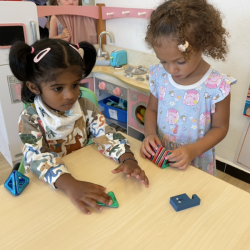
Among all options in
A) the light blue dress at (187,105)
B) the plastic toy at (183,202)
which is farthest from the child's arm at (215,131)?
the plastic toy at (183,202)

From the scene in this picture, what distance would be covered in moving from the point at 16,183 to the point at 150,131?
0.60 m

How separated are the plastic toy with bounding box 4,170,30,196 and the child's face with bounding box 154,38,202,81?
2.04ft

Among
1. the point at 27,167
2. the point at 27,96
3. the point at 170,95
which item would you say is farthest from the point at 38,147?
the point at 170,95

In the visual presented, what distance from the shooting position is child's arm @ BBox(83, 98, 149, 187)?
2.46 ft

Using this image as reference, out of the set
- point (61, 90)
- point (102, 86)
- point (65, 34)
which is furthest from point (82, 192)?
point (65, 34)

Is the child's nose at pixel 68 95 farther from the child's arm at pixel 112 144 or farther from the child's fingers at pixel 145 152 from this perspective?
the child's fingers at pixel 145 152

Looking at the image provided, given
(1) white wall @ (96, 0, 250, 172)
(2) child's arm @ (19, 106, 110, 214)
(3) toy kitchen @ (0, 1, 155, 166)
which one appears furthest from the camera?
(3) toy kitchen @ (0, 1, 155, 166)

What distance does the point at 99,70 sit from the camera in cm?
215

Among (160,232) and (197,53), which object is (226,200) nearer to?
(160,232)

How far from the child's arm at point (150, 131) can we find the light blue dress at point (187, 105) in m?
0.03

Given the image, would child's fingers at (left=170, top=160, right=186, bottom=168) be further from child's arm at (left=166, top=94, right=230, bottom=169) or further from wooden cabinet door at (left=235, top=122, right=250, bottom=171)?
wooden cabinet door at (left=235, top=122, right=250, bottom=171)

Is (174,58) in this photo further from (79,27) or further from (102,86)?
(79,27)

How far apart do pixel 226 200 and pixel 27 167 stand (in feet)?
2.25

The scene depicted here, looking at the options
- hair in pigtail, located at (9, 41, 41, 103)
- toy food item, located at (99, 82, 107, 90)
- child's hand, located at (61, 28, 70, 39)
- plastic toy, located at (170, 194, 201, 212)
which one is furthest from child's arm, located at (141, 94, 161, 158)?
child's hand, located at (61, 28, 70, 39)
